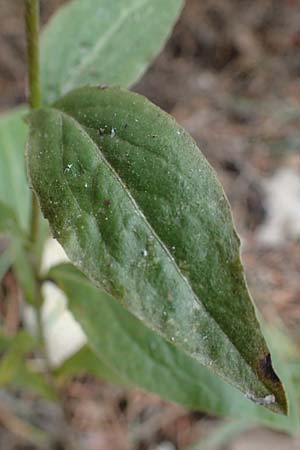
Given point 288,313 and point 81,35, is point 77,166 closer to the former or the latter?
point 81,35

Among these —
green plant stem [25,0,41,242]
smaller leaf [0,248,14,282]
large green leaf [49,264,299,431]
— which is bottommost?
large green leaf [49,264,299,431]

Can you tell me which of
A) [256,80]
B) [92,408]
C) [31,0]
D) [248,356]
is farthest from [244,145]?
[248,356]

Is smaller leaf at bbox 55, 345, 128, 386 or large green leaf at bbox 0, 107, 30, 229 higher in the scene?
large green leaf at bbox 0, 107, 30, 229

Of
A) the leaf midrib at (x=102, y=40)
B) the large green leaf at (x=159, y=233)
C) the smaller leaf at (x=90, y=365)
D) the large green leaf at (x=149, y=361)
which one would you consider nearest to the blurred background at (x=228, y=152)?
the smaller leaf at (x=90, y=365)

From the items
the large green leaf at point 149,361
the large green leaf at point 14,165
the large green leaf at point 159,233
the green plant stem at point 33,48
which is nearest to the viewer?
the large green leaf at point 159,233

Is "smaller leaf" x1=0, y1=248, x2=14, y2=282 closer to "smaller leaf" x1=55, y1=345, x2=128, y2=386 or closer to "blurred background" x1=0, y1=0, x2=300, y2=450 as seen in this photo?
"blurred background" x1=0, y1=0, x2=300, y2=450

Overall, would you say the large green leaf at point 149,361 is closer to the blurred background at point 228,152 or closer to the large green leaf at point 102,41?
the large green leaf at point 102,41

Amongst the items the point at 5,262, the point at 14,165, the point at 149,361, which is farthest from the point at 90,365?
the point at 5,262

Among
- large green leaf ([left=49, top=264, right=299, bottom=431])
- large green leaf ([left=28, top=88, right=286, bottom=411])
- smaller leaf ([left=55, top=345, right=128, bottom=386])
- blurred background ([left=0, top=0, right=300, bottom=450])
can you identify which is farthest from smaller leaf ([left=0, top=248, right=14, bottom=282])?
large green leaf ([left=28, top=88, right=286, bottom=411])
